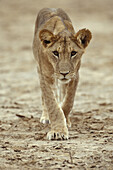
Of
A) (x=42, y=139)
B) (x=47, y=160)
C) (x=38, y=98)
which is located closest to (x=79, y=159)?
(x=47, y=160)

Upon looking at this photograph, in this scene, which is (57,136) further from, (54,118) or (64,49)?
(64,49)

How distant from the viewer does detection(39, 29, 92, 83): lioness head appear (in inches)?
189

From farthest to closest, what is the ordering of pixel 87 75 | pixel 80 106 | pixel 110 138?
pixel 87 75
pixel 80 106
pixel 110 138

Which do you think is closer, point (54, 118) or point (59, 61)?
point (59, 61)

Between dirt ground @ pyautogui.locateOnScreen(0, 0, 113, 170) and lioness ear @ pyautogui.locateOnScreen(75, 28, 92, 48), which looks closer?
dirt ground @ pyautogui.locateOnScreen(0, 0, 113, 170)

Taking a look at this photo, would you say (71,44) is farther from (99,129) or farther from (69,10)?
(69,10)

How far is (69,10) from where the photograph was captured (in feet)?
75.8

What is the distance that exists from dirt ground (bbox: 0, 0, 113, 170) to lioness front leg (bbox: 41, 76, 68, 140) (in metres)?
0.12

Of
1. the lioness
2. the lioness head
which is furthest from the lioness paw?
the lioness head

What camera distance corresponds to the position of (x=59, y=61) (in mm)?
4820

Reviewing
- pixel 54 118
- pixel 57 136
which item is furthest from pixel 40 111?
pixel 57 136

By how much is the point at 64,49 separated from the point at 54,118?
3.00 feet

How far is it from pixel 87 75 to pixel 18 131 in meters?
6.05

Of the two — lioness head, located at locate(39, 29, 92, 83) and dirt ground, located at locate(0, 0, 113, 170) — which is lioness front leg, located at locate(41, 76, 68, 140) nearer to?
dirt ground, located at locate(0, 0, 113, 170)
